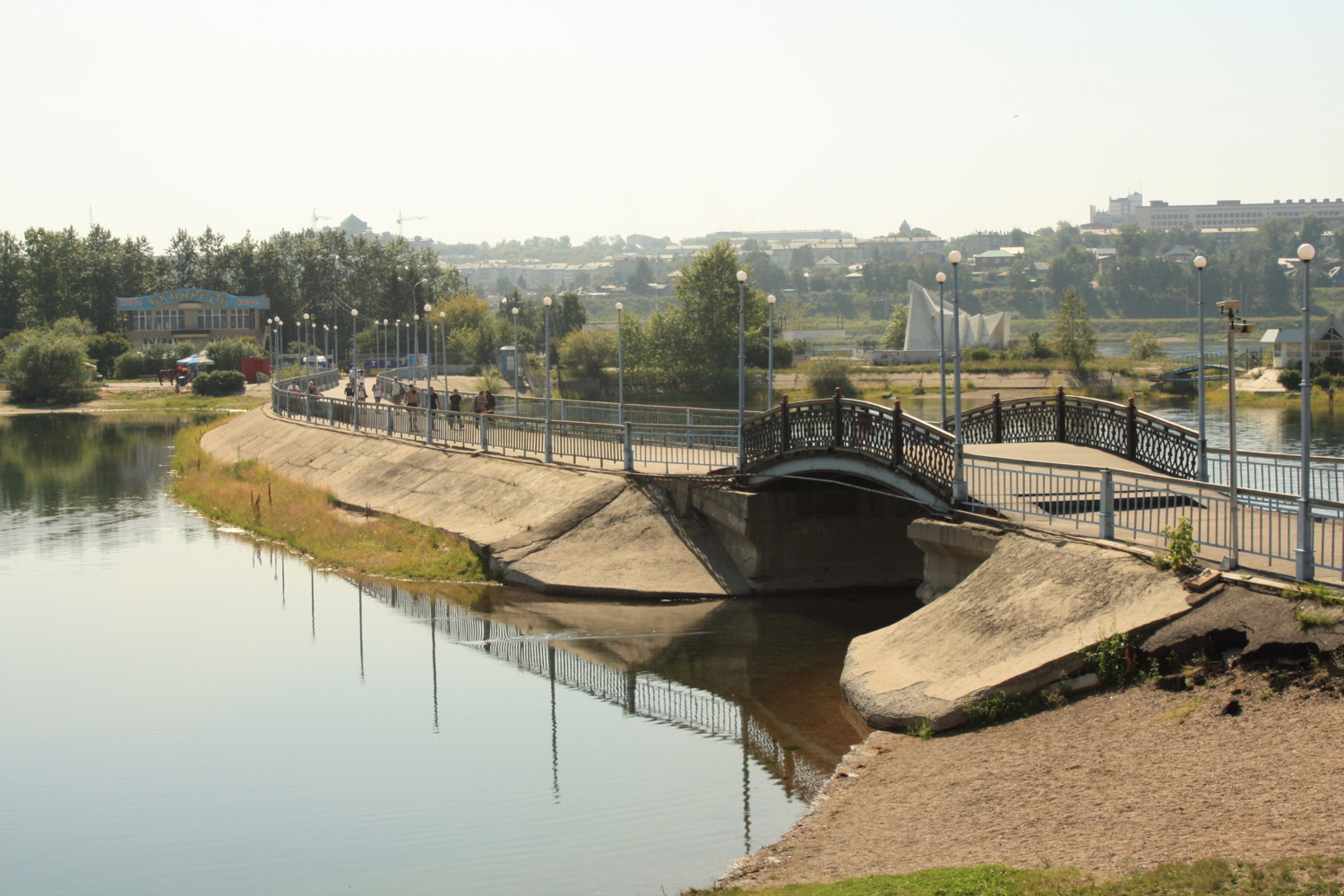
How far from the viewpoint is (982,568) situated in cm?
1912

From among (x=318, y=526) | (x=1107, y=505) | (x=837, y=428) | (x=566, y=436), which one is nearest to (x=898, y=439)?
(x=837, y=428)

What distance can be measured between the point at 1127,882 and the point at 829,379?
3513 inches

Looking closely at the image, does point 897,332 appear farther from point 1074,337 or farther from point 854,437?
point 854,437

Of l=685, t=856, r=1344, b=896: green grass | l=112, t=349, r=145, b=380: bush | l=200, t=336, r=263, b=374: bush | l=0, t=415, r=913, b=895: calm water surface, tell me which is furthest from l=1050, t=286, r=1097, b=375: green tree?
l=685, t=856, r=1344, b=896: green grass

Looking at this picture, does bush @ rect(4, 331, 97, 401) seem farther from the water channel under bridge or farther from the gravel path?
the gravel path

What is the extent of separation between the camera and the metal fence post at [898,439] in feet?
74.0

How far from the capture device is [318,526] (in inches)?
1416

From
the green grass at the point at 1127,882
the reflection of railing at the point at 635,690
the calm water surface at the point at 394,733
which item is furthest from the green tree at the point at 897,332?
the green grass at the point at 1127,882

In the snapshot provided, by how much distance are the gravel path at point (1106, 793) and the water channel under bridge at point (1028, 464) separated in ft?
8.79

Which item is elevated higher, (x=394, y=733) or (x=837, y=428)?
(x=837, y=428)

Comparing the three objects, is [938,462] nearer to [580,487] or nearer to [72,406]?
[580,487]

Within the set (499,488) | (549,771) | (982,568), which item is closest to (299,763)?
(549,771)

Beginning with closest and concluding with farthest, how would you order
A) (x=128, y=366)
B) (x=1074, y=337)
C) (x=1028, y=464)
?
(x=1028, y=464) < (x=1074, y=337) < (x=128, y=366)

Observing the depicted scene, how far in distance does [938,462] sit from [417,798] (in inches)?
421
